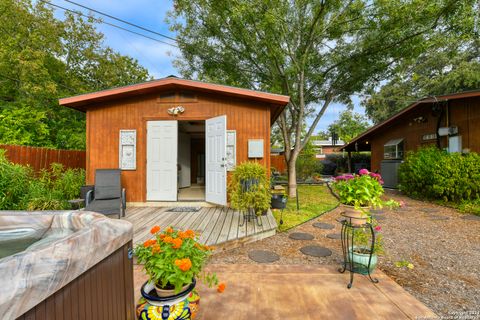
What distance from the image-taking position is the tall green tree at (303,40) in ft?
20.3

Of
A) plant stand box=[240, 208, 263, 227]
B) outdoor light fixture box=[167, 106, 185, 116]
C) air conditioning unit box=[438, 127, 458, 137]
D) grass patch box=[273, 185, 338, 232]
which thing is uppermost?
outdoor light fixture box=[167, 106, 185, 116]

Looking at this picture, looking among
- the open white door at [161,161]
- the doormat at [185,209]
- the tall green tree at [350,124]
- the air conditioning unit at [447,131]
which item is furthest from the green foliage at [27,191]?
the tall green tree at [350,124]

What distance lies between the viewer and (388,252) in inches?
128

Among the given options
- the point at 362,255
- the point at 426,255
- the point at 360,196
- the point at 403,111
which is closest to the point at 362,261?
the point at 362,255

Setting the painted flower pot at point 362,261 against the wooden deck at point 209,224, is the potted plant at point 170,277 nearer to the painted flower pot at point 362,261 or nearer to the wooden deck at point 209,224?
the wooden deck at point 209,224

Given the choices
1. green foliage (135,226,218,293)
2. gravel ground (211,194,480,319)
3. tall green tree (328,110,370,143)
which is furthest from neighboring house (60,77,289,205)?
tall green tree (328,110,370,143)

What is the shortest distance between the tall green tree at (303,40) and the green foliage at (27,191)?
233 inches

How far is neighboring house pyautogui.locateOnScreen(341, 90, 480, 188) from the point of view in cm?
717

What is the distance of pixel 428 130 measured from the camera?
888 cm

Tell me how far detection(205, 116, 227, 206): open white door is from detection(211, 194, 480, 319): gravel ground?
5.62ft

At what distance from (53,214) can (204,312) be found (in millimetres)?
1393

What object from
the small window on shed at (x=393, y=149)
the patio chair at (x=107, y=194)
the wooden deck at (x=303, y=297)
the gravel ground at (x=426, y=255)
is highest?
the small window on shed at (x=393, y=149)

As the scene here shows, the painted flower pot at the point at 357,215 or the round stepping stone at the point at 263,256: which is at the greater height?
the painted flower pot at the point at 357,215

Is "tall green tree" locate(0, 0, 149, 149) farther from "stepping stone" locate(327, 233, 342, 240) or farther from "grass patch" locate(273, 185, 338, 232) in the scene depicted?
"stepping stone" locate(327, 233, 342, 240)
